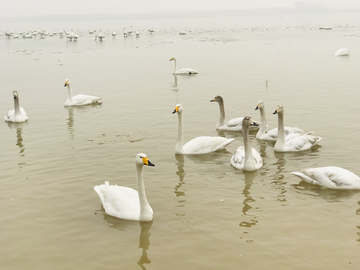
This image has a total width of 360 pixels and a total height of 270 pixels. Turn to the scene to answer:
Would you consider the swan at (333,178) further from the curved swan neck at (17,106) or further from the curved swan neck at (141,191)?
the curved swan neck at (17,106)

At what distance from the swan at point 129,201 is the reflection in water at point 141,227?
8 centimetres

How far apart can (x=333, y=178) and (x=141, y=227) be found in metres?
3.88

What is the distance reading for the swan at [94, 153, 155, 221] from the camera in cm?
736

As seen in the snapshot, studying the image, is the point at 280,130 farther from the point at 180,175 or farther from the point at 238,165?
the point at 180,175

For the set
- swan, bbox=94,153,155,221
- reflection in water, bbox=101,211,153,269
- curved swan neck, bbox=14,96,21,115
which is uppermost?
curved swan neck, bbox=14,96,21,115

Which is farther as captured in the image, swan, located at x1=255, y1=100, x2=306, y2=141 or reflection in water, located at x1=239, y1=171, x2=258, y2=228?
swan, located at x1=255, y1=100, x2=306, y2=141

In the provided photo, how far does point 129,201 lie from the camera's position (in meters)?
7.68

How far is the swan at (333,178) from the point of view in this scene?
27.2ft

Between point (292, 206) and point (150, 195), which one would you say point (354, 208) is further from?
point (150, 195)

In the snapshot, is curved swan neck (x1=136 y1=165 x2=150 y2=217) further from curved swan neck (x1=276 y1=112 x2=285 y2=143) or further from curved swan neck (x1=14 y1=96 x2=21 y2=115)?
curved swan neck (x1=14 y1=96 x2=21 y2=115)

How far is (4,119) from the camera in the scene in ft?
51.4

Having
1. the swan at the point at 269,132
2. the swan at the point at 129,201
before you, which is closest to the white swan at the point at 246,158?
the swan at the point at 269,132

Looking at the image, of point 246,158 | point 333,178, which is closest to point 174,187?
point 246,158

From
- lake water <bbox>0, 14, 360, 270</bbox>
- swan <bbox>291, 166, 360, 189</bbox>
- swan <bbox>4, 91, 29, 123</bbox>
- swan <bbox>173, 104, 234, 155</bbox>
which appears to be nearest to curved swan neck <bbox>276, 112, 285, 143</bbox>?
lake water <bbox>0, 14, 360, 270</bbox>
